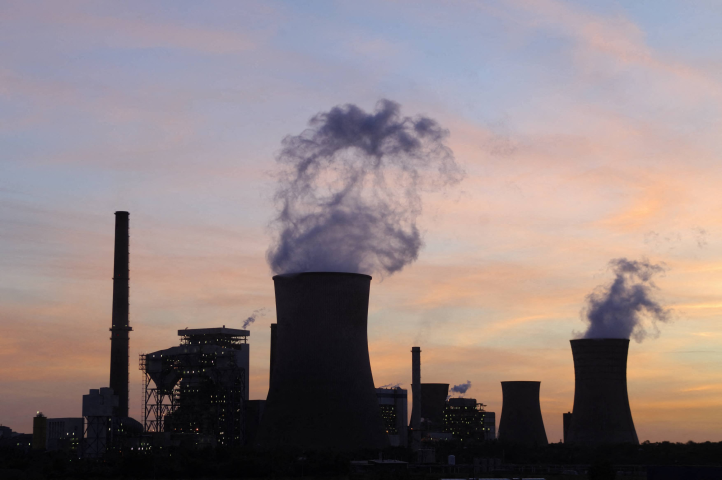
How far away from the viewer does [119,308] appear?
51.6 metres

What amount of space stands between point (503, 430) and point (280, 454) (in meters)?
26.9

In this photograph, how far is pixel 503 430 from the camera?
200ft

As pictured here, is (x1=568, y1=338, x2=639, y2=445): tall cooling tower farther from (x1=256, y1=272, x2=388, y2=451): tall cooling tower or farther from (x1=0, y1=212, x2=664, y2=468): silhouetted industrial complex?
(x1=256, y1=272, x2=388, y2=451): tall cooling tower

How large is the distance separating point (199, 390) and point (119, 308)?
6.71 m

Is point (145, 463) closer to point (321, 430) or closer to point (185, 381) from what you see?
point (321, 430)

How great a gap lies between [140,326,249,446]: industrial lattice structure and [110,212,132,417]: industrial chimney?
57.1 inches

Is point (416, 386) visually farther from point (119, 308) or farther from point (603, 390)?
point (119, 308)

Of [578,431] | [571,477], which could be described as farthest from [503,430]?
[571,477]

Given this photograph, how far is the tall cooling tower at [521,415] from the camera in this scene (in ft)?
196

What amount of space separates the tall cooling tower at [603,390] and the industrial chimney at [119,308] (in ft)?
84.4

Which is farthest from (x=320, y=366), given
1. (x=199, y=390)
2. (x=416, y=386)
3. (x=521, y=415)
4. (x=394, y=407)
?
(x=394, y=407)

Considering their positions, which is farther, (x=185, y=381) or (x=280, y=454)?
(x=185, y=381)

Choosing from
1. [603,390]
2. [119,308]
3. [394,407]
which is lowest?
[394,407]

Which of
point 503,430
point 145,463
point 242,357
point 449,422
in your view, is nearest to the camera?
point 145,463
